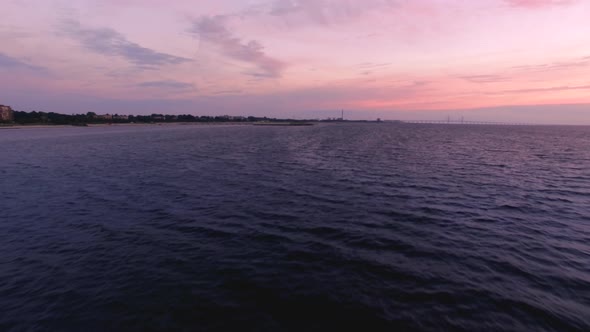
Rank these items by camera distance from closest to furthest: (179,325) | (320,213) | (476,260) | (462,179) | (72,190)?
1. (179,325)
2. (476,260)
3. (320,213)
4. (72,190)
5. (462,179)

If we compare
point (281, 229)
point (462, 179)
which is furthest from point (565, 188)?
point (281, 229)

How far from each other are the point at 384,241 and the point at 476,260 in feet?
15.6

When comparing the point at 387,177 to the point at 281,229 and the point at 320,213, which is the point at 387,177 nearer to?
the point at 320,213

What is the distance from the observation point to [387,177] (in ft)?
121

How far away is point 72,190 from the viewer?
3041 cm

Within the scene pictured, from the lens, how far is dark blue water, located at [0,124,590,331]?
11.2 m

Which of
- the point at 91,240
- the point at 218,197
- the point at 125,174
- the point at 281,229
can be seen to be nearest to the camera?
the point at 91,240

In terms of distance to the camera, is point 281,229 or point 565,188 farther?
point 565,188

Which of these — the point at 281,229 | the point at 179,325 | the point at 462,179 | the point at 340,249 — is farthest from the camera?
the point at 462,179

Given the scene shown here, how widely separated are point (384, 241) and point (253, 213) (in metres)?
10.2

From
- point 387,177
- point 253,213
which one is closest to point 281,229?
point 253,213

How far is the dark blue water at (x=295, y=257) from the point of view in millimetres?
11195

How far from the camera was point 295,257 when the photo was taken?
15711 mm

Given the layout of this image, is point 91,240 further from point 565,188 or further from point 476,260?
point 565,188
